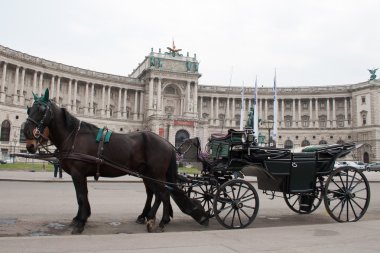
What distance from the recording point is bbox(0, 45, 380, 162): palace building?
65.9 m

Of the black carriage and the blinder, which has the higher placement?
the blinder

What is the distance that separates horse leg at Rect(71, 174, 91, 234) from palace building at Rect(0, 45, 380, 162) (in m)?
58.1

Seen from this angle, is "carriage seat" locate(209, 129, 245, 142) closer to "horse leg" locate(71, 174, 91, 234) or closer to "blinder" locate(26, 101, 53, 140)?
"horse leg" locate(71, 174, 91, 234)

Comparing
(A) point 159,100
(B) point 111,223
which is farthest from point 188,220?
(A) point 159,100

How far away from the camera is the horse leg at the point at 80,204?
7648mm

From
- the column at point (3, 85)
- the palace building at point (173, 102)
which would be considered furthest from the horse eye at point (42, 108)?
the column at point (3, 85)

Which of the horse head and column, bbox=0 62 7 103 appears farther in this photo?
column, bbox=0 62 7 103

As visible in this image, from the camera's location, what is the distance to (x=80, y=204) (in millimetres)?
7848

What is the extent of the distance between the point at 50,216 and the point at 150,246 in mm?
4917

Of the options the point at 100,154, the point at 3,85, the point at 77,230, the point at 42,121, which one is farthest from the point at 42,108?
the point at 3,85

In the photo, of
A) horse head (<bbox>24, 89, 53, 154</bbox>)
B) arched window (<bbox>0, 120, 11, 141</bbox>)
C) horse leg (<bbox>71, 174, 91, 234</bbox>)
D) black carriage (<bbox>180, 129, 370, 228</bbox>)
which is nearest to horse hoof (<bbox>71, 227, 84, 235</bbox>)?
horse leg (<bbox>71, 174, 91, 234</bbox>)

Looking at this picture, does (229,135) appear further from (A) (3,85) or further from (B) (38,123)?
(A) (3,85)

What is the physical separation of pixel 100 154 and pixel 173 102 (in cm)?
7623

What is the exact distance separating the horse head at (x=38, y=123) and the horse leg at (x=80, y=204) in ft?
3.72
